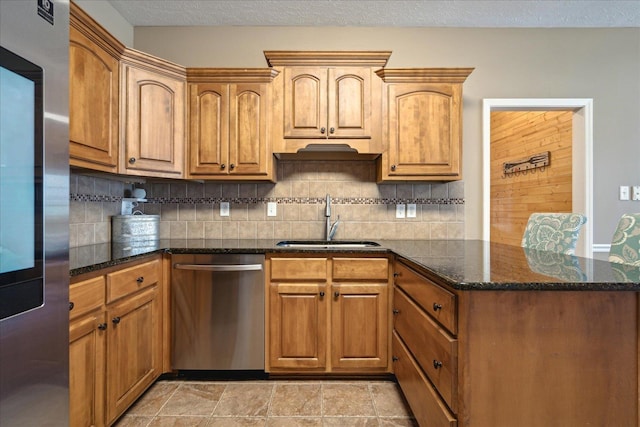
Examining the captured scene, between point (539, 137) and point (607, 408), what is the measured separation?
11.8 feet

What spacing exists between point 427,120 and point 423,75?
315 mm

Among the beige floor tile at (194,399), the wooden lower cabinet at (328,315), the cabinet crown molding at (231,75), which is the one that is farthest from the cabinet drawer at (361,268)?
the cabinet crown molding at (231,75)

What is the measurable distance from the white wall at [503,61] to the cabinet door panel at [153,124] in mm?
621

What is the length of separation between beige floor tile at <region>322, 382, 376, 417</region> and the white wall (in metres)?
1.52

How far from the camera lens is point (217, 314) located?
2146mm

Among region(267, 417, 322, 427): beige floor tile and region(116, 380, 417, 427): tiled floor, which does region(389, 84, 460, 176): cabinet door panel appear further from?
region(267, 417, 322, 427): beige floor tile

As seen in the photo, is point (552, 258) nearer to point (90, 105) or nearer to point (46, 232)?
point (46, 232)

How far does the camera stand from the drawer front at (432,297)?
1.18 metres

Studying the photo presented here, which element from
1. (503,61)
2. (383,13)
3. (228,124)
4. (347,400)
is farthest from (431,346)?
(503,61)

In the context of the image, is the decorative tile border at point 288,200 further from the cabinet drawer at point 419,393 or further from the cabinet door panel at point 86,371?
Result: the cabinet door panel at point 86,371

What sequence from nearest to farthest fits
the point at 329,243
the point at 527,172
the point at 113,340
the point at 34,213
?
the point at 34,213, the point at 113,340, the point at 329,243, the point at 527,172

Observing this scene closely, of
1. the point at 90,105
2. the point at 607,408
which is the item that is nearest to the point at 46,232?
the point at 90,105

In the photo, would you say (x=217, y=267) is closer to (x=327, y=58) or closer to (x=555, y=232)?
(x=327, y=58)

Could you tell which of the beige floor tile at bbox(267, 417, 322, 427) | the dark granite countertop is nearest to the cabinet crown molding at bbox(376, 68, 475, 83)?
the dark granite countertop
